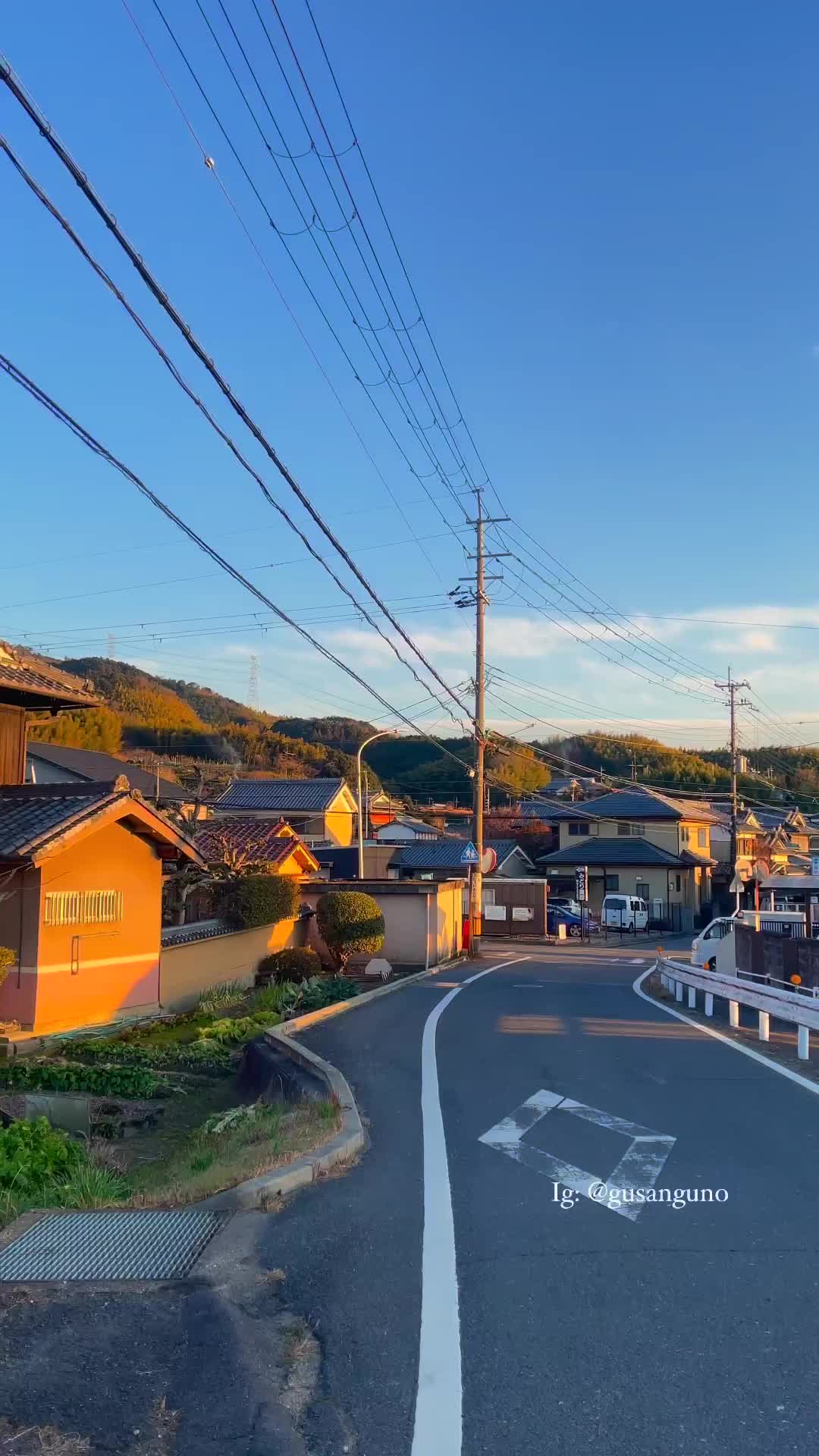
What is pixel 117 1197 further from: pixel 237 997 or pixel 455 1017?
pixel 237 997

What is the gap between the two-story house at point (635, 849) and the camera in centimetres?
5788

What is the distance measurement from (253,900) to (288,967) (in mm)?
1794

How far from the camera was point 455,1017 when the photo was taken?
1700cm

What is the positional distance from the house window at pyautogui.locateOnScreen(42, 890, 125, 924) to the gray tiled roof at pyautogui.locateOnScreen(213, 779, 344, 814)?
39.3m

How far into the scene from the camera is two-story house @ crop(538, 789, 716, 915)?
190 feet

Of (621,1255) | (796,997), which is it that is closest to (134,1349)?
(621,1255)

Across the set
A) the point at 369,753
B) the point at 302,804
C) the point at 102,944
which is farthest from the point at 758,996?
the point at 369,753

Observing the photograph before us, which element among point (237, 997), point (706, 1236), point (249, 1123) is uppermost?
point (706, 1236)

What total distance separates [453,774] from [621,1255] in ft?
313

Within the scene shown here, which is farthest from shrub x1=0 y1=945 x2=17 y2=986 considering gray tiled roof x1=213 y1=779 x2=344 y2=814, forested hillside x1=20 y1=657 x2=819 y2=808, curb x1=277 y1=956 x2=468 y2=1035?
forested hillside x1=20 y1=657 x2=819 y2=808

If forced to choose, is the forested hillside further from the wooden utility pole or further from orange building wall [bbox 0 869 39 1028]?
orange building wall [bbox 0 869 39 1028]

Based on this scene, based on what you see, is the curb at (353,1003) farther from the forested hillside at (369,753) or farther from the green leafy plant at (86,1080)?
the forested hillside at (369,753)

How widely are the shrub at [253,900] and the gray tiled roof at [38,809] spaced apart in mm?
6570

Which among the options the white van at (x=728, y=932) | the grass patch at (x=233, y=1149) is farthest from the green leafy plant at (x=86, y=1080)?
the white van at (x=728, y=932)
